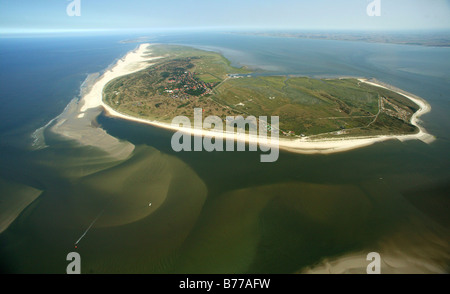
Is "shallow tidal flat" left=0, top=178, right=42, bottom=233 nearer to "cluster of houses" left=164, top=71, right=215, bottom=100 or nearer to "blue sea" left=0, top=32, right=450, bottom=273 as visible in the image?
"blue sea" left=0, top=32, right=450, bottom=273

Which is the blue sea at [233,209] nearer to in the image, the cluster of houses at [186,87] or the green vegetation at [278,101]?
the green vegetation at [278,101]

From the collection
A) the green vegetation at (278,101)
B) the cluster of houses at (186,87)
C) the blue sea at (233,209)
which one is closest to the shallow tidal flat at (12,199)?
the blue sea at (233,209)

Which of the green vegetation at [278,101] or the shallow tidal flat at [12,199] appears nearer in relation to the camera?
the shallow tidal flat at [12,199]

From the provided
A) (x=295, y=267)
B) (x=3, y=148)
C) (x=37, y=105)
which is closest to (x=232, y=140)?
(x=295, y=267)

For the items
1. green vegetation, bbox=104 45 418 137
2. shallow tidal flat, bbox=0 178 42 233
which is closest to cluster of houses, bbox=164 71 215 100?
green vegetation, bbox=104 45 418 137

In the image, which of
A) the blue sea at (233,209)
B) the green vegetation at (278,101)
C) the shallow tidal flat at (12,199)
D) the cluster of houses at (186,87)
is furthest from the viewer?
the cluster of houses at (186,87)

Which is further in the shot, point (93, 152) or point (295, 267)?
point (93, 152)

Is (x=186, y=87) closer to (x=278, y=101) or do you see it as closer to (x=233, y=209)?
(x=278, y=101)
